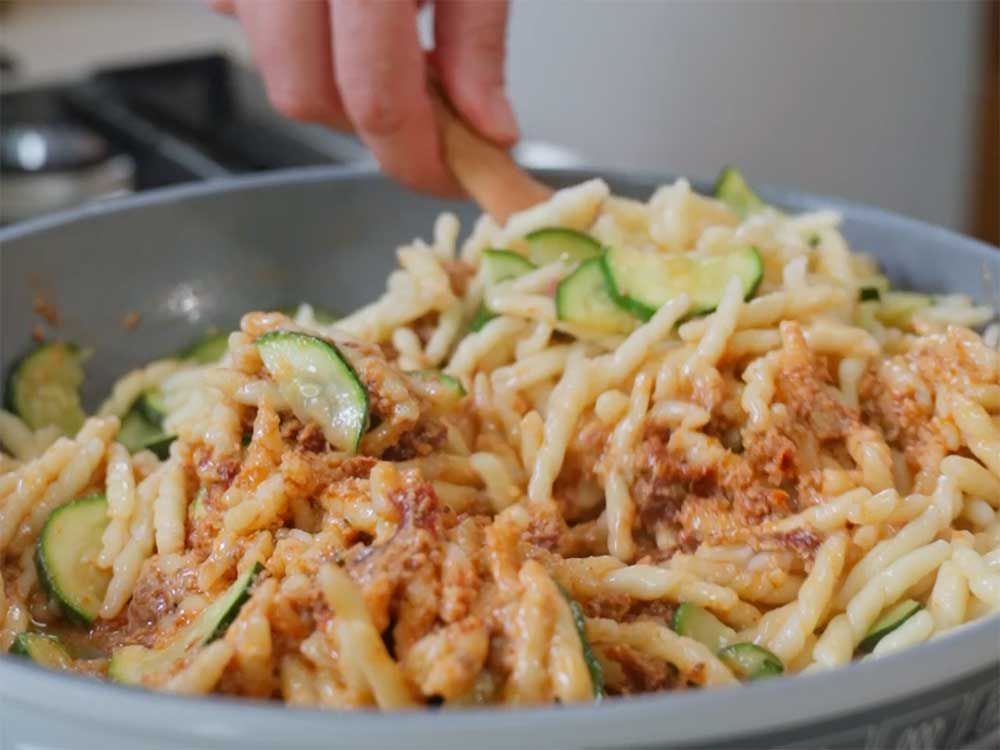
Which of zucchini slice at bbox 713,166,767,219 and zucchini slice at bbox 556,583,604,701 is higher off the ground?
zucchini slice at bbox 713,166,767,219

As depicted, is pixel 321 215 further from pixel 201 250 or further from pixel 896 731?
pixel 896 731

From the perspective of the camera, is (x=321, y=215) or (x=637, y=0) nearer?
(x=321, y=215)

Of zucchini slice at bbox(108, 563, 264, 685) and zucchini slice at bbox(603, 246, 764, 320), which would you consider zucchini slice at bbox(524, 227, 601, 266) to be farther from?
zucchini slice at bbox(108, 563, 264, 685)

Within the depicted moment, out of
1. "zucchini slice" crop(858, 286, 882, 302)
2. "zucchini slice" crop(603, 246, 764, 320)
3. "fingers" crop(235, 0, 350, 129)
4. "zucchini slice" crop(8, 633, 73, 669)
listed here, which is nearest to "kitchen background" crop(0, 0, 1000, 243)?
"fingers" crop(235, 0, 350, 129)

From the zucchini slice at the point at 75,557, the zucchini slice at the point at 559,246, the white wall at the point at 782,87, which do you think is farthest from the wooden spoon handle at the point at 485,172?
the white wall at the point at 782,87

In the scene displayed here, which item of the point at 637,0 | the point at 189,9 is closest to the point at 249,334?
the point at 637,0

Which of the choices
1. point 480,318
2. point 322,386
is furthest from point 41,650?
point 480,318

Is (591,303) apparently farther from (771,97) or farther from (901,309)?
(771,97)
